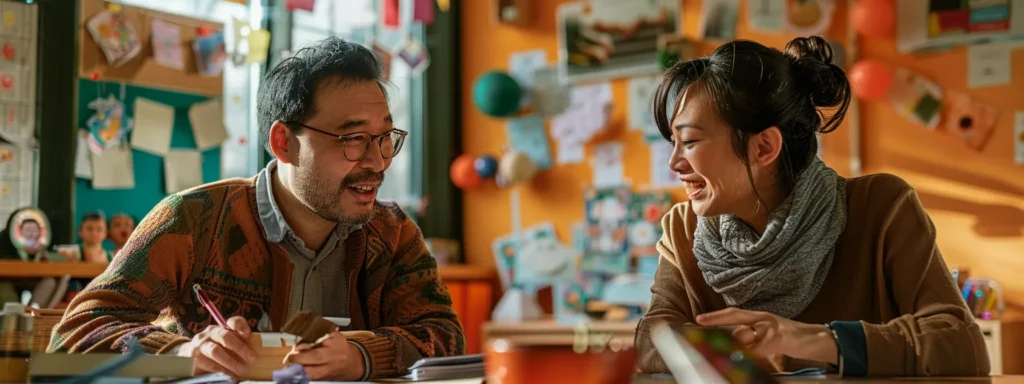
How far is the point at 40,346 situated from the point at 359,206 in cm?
63

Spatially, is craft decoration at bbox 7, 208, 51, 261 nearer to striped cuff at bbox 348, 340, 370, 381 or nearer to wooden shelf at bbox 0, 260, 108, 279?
wooden shelf at bbox 0, 260, 108, 279

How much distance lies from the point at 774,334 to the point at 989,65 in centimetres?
274

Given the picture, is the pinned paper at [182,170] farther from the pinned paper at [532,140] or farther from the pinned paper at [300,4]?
the pinned paper at [532,140]

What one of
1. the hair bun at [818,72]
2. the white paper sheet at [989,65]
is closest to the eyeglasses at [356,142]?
the hair bun at [818,72]

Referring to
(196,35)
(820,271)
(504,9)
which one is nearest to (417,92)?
(504,9)

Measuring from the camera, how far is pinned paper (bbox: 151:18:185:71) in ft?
11.5

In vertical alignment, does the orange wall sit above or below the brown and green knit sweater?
above

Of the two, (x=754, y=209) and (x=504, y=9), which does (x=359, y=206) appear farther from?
(x=504, y=9)

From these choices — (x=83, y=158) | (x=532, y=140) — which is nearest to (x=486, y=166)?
(x=532, y=140)

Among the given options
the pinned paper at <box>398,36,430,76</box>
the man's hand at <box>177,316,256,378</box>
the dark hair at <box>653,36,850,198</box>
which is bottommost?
the man's hand at <box>177,316,256,378</box>

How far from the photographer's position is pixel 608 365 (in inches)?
33.3

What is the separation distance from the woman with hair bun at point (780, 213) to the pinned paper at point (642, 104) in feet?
8.29

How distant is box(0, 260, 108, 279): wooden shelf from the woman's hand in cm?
218

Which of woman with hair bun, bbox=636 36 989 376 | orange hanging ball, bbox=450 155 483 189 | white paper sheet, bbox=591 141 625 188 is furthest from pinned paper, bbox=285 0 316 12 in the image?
woman with hair bun, bbox=636 36 989 376
